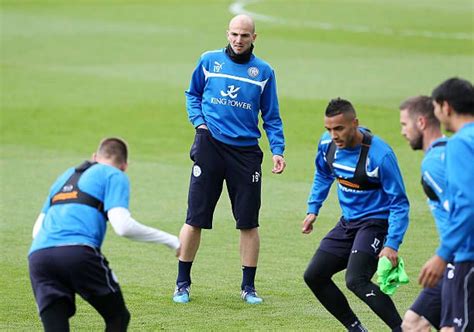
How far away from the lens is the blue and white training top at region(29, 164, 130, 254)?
8.13 metres

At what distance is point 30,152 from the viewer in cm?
2048

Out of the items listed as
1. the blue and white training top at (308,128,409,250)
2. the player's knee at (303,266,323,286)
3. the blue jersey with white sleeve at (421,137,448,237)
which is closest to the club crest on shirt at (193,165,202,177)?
the blue and white training top at (308,128,409,250)

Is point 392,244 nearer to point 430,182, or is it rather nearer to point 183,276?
point 430,182

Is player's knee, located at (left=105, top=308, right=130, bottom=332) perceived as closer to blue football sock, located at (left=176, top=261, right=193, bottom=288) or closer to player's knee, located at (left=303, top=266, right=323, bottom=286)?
player's knee, located at (left=303, top=266, right=323, bottom=286)

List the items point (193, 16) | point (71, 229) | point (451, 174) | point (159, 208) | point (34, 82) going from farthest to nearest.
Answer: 1. point (193, 16)
2. point (34, 82)
3. point (159, 208)
4. point (71, 229)
5. point (451, 174)

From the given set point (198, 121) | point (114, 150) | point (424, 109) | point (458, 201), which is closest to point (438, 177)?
point (458, 201)

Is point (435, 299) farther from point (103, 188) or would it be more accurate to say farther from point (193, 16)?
point (193, 16)

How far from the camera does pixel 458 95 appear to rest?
25.1ft

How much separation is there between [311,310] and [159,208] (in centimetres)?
541

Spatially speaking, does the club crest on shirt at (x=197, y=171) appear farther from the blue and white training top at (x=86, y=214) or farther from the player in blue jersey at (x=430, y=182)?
the player in blue jersey at (x=430, y=182)

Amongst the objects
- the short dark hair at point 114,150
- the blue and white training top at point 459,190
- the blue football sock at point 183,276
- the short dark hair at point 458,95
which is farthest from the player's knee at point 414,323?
the blue football sock at point 183,276

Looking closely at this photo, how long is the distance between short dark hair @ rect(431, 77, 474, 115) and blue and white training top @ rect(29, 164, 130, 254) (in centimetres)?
224

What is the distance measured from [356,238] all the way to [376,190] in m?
0.42

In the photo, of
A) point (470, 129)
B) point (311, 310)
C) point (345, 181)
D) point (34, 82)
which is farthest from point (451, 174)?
point (34, 82)
